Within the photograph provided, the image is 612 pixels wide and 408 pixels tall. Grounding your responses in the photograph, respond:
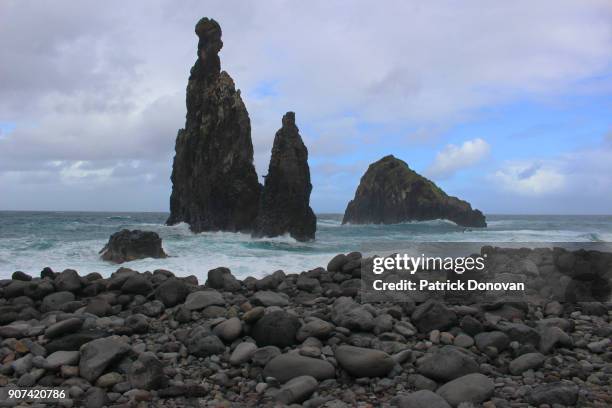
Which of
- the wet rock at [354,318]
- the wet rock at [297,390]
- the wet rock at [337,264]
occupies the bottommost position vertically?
the wet rock at [297,390]

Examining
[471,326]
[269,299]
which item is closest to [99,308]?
[269,299]

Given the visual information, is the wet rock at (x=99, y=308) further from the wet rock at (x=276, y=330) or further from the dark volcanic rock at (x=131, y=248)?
the dark volcanic rock at (x=131, y=248)

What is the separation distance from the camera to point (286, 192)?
35.4m

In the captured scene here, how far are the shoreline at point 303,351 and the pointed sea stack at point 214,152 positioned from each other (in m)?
33.9

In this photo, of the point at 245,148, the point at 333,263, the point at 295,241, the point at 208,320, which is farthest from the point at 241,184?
the point at 208,320

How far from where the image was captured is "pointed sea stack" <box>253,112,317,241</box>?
35.2 m

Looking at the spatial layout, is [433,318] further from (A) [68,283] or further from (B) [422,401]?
(A) [68,283]

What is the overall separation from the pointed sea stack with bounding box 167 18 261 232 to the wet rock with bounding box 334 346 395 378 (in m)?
35.9

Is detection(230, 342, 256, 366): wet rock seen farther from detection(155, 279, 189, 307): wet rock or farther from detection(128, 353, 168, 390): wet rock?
detection(155, 279, 189, 307): wet rock

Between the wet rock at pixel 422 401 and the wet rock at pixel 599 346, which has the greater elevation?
the wet rock at pixel 599 346

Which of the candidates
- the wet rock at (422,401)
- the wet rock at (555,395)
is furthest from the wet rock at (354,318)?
the wet rock at (555,395)

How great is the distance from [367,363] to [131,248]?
16.4 metres

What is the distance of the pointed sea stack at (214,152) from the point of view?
4216 centimetres

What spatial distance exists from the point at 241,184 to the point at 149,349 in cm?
3675
